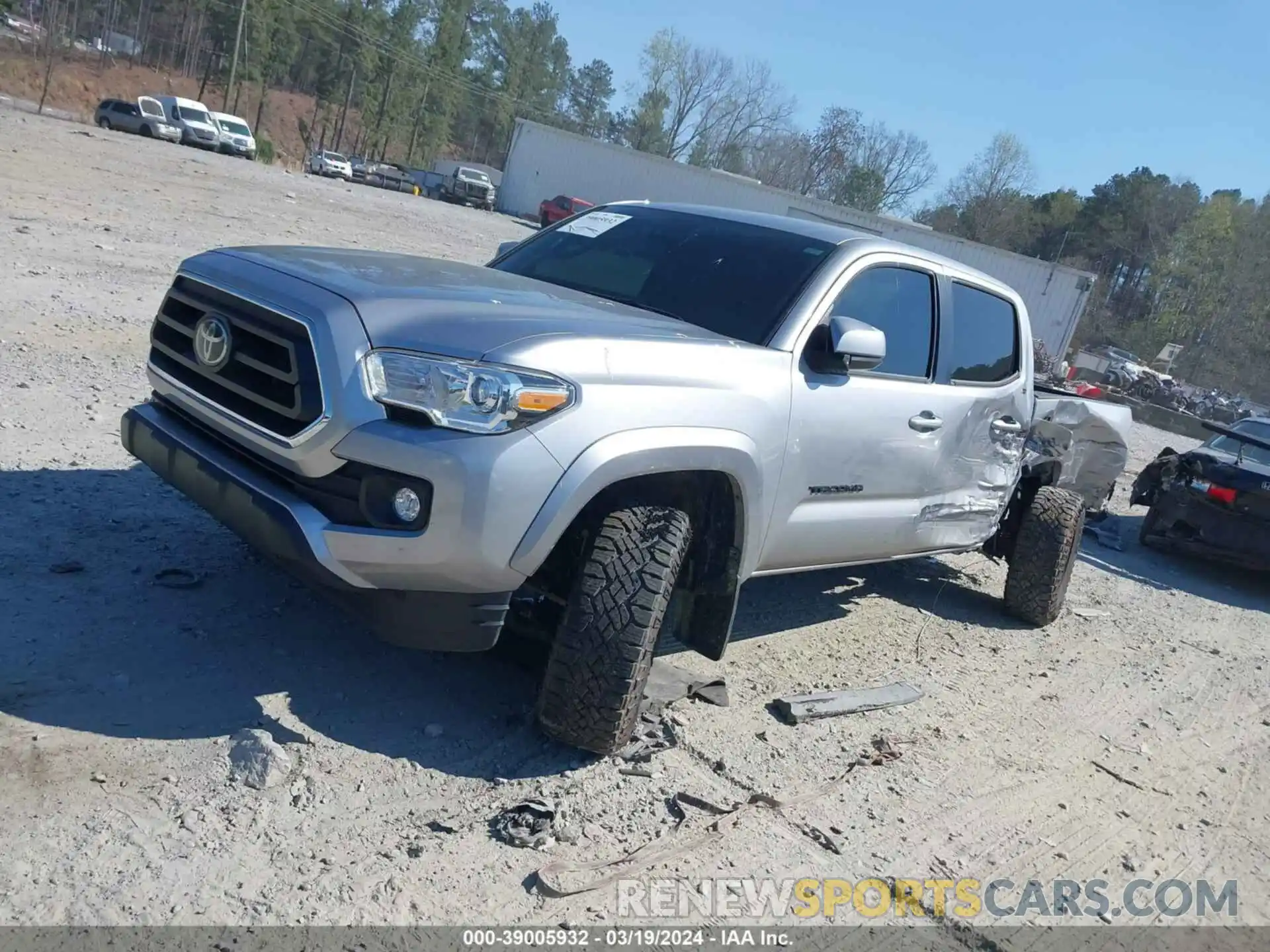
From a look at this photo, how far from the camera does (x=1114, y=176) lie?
78.2 meters

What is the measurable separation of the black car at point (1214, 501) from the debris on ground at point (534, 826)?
7530 millimetres

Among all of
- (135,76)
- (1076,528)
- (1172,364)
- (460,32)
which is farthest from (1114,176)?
(1076,528)

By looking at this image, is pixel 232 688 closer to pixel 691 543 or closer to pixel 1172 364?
pixel 691 543

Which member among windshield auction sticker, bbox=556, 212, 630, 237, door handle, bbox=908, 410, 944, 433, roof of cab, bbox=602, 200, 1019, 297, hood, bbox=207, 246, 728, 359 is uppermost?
roof of cab, bbox=602, 200, 1019, 297

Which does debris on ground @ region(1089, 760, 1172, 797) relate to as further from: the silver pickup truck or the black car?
the black car

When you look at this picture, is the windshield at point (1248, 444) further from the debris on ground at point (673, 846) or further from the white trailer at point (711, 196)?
the white trailer at point (711, 196)

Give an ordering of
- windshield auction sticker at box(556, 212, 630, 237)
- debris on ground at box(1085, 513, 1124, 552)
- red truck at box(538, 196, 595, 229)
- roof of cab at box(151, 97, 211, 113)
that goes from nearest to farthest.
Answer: windshield auction sticker at box(556, 212, 630, 237)
debris on ground at box(1085, 513, 1124, 552)
red truck at box(538, 196, 595, 229)
roof of cab at box(151, 97, 211, 113)

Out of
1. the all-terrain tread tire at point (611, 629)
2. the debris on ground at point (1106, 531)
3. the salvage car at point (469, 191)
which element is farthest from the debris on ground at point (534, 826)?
the salvage car at point (469, 191)

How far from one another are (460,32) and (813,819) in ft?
300

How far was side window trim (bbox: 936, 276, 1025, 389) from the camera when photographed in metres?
4.96

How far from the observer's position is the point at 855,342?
3893 mm

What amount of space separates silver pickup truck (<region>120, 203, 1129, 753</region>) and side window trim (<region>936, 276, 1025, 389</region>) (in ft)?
0.11

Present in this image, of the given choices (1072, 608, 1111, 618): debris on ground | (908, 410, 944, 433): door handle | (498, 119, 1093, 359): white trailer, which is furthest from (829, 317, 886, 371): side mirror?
(498, 119, 1093, 359): white trailer

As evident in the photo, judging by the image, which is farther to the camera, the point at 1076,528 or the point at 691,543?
the point at 1076,528
